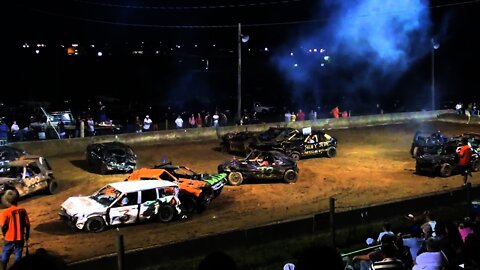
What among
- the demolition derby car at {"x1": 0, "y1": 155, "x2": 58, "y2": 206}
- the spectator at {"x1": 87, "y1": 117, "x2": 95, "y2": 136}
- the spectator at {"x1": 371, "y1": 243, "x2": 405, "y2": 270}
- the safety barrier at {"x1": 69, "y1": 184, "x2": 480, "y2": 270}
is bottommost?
the safety barrier at {"x1": 69, "y1": 184, "x2": 480, "y2": 270}

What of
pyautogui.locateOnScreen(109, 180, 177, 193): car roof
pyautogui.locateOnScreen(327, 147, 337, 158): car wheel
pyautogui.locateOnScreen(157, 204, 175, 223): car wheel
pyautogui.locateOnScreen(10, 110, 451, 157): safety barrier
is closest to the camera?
pyautogui.locateOnScreen(109, 180, 177, 193): car roof

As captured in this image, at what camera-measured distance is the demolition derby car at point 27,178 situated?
63.7 feet

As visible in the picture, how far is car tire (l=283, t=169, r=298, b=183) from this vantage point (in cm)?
2294

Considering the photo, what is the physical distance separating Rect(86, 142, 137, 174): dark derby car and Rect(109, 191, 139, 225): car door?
8.38 metres

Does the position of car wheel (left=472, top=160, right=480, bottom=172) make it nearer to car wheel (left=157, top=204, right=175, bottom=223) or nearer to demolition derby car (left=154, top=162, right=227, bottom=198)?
demolition derby car (left=154, top=162, right=227, bottom=198)

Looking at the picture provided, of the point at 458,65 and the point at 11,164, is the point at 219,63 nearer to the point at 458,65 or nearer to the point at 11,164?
the point at 458,65

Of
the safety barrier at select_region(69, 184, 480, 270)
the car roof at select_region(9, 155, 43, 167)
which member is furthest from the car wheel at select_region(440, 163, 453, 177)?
the car roof at select_region(9, 155, 43, 167)

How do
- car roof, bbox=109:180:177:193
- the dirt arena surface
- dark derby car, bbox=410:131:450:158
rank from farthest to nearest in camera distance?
dark derby car, bbox=410:131:450:158 < car roof, bbox=109:180:177:193 < the dirt arena surface

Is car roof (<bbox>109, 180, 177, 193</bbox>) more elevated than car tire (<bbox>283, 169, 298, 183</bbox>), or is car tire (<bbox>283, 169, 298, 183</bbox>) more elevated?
car roof (<bbox>109, 180, 177, 193</bbox>)

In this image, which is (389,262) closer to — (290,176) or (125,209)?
(125,209)

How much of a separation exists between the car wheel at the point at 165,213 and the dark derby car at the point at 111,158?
825 centimetres

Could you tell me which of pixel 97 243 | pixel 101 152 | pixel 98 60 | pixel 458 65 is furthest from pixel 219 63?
pixel 97 243

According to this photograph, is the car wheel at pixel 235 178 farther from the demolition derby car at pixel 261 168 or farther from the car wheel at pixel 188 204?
the car wheel at pixel 188 204

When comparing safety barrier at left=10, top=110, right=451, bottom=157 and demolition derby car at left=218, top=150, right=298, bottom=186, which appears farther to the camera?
safety barrier at left=10, top=110, right=451, bottom=157
